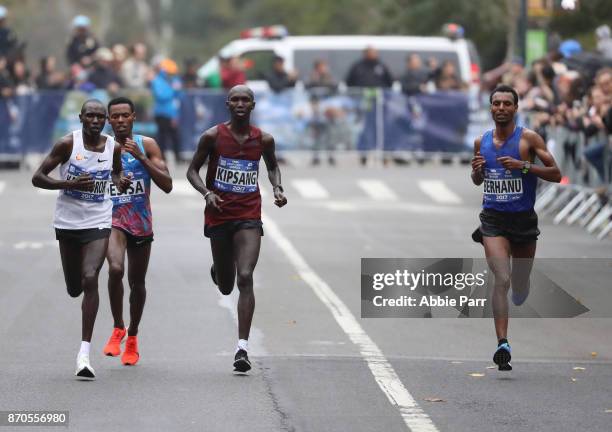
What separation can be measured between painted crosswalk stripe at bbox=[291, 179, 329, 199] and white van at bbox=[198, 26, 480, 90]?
4.79 metres

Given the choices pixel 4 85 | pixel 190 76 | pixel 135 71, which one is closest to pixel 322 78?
pixel 190 76

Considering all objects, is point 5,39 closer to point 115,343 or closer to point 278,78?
point 278,78

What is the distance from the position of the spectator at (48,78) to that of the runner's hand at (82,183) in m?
21.8

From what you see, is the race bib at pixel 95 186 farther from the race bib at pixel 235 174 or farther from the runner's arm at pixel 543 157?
the runner's arm at pixel 543 157

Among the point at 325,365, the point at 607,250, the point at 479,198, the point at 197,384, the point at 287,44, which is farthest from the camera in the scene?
the point at 287,44

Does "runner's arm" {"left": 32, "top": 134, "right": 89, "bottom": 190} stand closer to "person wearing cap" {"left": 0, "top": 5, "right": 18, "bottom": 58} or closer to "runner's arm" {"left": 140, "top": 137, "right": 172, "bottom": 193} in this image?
"runner's arm" {"left": 140, "top": 137, "right": 172, "bottom": 193}

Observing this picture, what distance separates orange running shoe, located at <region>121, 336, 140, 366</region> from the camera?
11.4 metres

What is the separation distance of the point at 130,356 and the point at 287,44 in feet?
75.3

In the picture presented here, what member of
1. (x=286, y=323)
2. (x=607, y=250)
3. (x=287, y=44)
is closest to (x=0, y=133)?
(x=287, y=44)

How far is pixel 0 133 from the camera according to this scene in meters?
31.2

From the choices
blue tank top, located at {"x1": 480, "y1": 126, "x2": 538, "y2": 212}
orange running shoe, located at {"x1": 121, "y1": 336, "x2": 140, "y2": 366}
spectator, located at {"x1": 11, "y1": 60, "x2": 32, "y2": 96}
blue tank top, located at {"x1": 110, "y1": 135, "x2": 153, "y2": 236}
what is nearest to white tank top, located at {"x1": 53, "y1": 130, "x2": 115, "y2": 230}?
blue tank top, located at {"x1": 110, "y1": 135, "x2": 153, "y2": 236}

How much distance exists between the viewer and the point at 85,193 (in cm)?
1118

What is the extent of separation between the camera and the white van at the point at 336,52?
3391 centimetres

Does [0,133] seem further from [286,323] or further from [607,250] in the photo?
[286,323]
